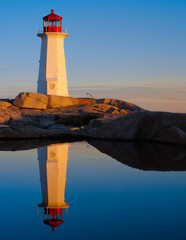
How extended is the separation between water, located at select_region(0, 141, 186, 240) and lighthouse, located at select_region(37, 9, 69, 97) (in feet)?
64.2

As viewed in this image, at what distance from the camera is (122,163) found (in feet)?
30.9

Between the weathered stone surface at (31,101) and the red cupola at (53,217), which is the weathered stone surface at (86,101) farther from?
the red cupola at (53,217)

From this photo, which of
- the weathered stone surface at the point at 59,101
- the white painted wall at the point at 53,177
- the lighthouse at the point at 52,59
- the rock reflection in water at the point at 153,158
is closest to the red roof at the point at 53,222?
the white painted wall at the point at 53,177

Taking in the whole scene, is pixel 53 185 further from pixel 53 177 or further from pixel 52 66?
pixel 52 66

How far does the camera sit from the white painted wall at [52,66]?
29703mm

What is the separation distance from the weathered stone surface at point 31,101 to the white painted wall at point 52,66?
2.88 m

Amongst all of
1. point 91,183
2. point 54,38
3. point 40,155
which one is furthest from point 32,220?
point 54,38

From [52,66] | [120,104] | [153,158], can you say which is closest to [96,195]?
[153,158]

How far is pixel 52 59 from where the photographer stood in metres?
30.0

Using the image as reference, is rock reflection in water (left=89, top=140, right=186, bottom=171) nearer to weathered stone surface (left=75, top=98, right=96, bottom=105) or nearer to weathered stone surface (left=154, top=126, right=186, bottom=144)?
weathered stone surface (left=154, top=126, right=186, bottom=144)

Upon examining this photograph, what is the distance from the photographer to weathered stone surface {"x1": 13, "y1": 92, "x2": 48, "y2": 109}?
26.3m

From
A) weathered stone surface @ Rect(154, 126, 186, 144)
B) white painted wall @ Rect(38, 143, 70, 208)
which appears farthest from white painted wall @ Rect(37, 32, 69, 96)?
white painted wall @ Rect(38, 143, 70, 208)

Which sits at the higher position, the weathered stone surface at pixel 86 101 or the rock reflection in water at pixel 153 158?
the weathered stone surface at pixel 86 101

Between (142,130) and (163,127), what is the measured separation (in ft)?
3.59
